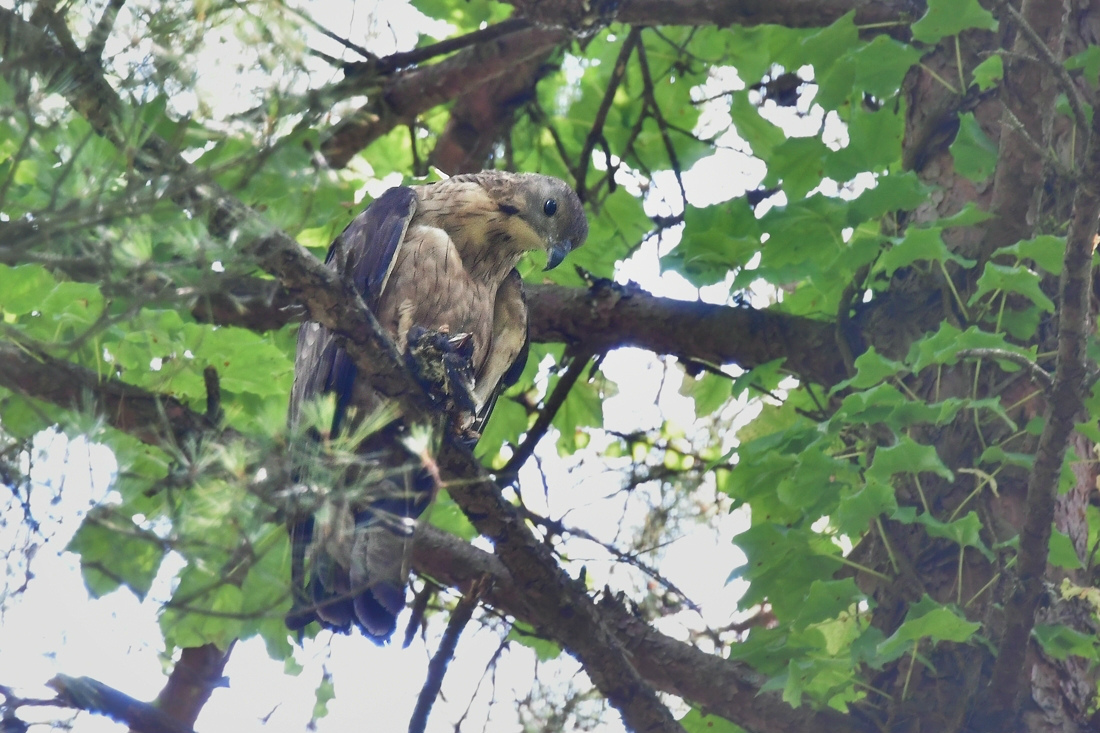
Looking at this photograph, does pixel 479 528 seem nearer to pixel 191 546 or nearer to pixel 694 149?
pixel 191 546

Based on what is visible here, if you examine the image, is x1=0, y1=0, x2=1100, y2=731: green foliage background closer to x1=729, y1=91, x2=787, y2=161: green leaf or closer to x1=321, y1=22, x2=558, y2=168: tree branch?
x1=729, y1=91, x2=787, y2=161: green leaf

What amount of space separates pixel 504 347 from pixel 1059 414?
6.09 ft

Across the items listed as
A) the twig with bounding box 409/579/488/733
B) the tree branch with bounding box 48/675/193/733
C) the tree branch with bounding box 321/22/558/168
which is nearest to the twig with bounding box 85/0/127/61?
the tree branch with bounding box 48/675/193/733

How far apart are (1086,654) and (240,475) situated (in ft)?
7.54

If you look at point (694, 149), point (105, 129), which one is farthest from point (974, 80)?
point (105, 129)

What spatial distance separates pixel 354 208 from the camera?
163 inches

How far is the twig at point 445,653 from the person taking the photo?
272 centimetres

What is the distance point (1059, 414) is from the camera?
269 cm

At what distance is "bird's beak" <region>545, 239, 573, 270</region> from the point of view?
415cm

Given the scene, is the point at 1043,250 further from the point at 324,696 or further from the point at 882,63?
the point at 324,696

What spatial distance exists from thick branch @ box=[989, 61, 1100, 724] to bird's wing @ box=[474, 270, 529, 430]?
5.73 feet

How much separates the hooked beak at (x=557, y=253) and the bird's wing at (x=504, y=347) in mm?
157

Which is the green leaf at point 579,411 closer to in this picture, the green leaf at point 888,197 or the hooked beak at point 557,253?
the hooked beak at point 557,253

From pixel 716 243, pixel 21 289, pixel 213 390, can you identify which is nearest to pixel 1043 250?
pixel 716 243
